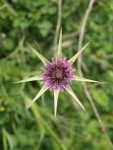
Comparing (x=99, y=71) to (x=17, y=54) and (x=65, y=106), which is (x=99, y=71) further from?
(x=17, y=54)

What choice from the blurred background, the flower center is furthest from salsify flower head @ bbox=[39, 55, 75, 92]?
the blurred background

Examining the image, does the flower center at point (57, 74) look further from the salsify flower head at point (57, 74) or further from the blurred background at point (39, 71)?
the blurred background at point (39, 71)

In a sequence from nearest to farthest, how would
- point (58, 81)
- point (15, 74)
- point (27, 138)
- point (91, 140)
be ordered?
point (58, 81), point (15, 74), point (27, 138), point (91, 140)

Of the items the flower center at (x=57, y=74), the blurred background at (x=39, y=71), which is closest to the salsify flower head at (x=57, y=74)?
the flower center at (x=57, y=74)

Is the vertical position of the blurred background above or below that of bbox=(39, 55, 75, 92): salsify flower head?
above

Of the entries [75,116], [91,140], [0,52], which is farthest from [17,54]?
[91,140]

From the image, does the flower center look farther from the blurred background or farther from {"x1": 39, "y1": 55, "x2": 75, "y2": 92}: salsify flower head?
the blurred background

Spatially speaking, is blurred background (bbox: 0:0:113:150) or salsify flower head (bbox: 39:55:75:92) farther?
blurred background (bbox: 0:0:113:150)

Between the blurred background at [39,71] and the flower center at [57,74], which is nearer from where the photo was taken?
the flower center at [57,74]
